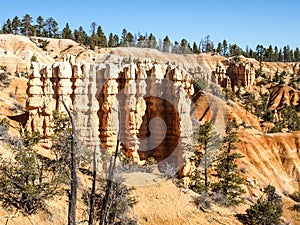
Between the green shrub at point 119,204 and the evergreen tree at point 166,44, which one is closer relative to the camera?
the green shrub at point 119,204

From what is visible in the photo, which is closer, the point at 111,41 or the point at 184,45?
the point at 111,41

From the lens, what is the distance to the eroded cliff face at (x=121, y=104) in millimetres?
20891

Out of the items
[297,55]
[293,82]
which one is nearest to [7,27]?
[293,82]

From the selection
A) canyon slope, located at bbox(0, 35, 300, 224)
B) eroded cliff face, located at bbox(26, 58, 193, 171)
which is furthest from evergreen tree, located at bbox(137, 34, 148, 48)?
eroded cliff face, located at bbox(26, 58, 193, 171)

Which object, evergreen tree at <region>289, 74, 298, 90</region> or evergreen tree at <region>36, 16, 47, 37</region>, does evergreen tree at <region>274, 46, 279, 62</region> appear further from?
evergreen tree at <region>36, 16, 47, 37</region>

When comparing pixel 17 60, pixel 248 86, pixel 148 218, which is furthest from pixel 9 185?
pixel 248 86

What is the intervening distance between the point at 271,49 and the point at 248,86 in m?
44.2

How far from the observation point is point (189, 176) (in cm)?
2152

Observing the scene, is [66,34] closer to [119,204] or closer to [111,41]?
[111,41]

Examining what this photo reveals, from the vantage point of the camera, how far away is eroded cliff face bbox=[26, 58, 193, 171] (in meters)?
20.9

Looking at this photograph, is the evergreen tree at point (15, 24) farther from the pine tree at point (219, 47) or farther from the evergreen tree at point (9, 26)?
the pine tree at point (219, 47)

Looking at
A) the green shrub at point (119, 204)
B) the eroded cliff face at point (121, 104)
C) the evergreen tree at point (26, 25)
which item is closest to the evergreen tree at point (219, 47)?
the evergreen tree at point (26, 25)

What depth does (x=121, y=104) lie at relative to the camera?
22.1 metres

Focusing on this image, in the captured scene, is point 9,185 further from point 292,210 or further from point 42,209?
point 292,210
